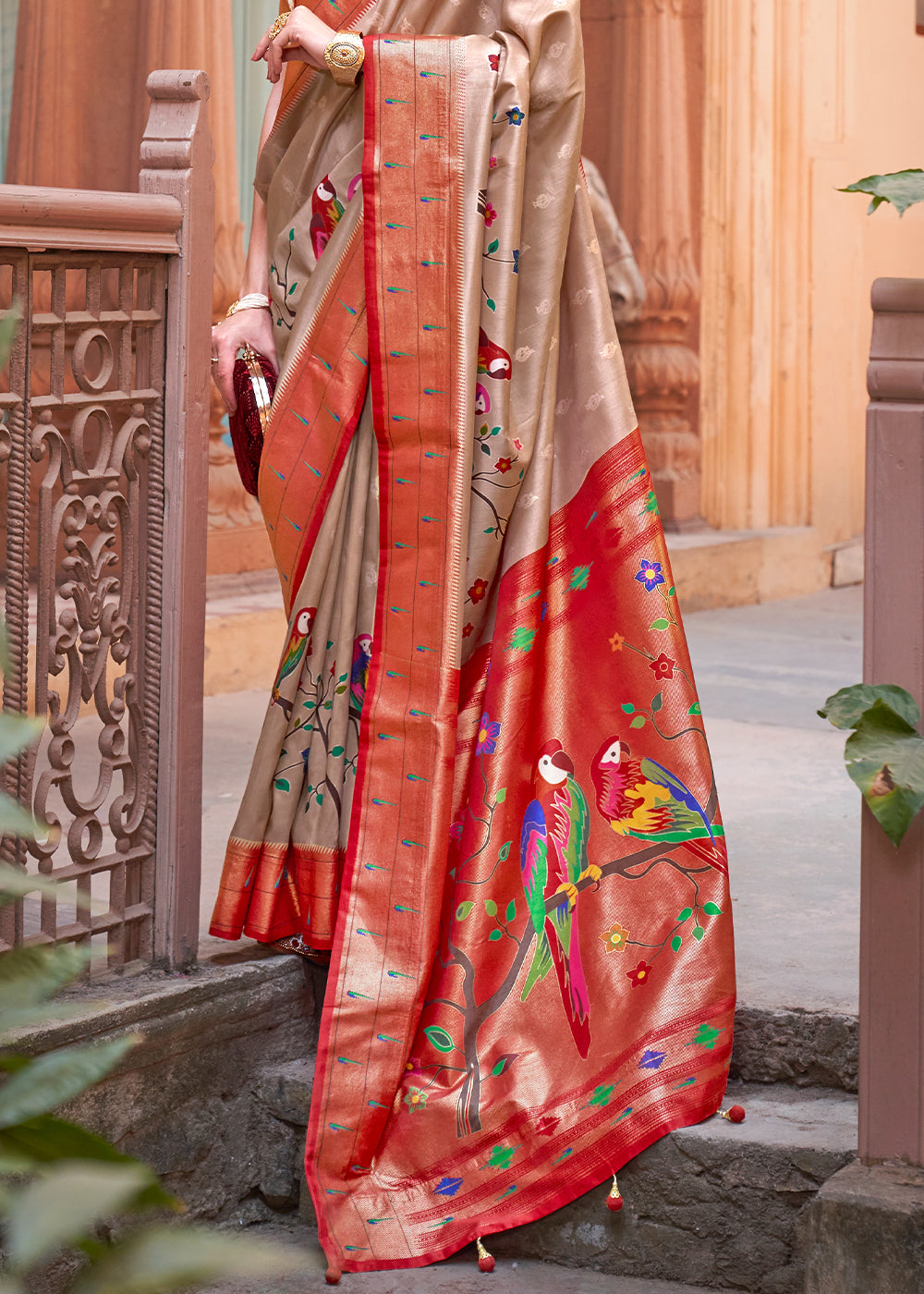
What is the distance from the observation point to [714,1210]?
203cm

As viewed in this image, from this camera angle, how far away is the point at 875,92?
7.37 meters

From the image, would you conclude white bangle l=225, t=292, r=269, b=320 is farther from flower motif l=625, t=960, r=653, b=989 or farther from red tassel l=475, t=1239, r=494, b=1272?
red tassel l=475, t=1239, r=494, b=1272

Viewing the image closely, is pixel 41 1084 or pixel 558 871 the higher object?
pixel 41 1084

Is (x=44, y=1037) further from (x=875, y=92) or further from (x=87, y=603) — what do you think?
(x=875, y=92)

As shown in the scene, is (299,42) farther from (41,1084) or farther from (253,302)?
(41,1084)

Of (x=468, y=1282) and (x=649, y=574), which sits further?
(x=649, y=574)

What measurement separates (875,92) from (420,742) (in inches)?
242

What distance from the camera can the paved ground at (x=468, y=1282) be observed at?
77.9 inches

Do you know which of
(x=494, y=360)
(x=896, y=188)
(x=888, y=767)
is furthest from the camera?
(x=494, y=360)

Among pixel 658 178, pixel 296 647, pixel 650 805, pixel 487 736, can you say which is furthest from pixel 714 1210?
pixel 658 178

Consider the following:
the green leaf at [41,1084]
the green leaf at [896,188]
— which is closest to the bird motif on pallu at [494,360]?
the green leaf at [896,188]

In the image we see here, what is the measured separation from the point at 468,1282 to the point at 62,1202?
179 centimetres

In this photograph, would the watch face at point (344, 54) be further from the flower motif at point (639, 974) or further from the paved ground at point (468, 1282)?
the paved ground at point (468, 1282)

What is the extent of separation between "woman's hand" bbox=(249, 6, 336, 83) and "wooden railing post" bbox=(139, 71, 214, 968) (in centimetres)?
11
